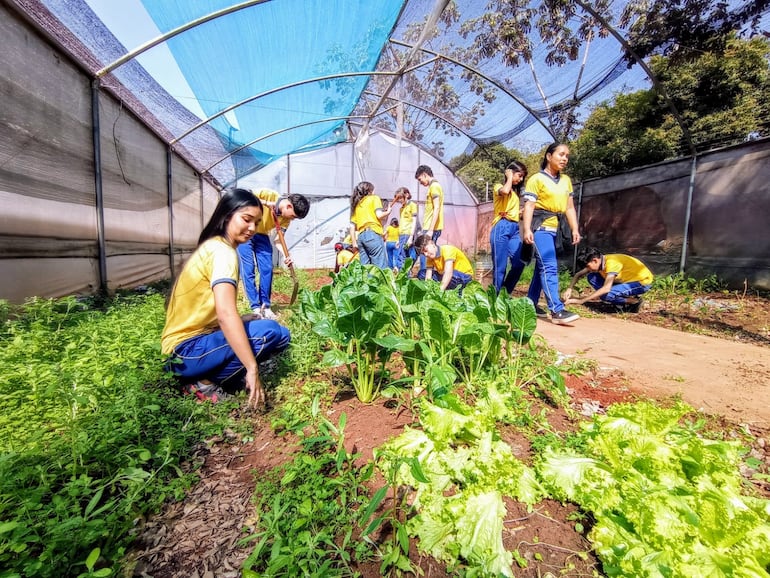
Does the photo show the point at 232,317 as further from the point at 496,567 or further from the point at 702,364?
the point at 702,364

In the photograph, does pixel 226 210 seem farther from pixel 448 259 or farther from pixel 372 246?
pixel 372 246

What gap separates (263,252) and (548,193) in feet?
10.9

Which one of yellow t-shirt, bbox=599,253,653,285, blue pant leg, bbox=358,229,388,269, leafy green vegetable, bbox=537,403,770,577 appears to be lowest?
leafy green vegetable, bbox=537,403,770,577

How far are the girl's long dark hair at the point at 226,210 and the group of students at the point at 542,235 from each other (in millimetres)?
2727

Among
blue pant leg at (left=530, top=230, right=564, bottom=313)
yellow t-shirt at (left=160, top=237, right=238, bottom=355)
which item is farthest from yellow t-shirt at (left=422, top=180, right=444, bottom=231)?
yellow t-shirt at (left=160, top=237, right=238, bottom=355)

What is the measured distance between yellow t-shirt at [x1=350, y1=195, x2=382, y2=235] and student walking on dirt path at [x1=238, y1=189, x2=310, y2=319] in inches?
45.7

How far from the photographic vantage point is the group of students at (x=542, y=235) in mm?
3641

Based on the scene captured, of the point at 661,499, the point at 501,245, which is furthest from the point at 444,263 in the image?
the point at 661,499

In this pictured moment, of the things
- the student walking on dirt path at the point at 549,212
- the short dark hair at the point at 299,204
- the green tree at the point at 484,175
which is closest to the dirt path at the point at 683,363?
the student walking on dirt path at the point at 549,212

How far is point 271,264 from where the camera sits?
4211 millimetres

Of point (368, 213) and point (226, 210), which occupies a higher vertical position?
point (368, 213)

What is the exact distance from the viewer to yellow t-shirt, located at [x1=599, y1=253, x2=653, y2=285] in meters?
4.70

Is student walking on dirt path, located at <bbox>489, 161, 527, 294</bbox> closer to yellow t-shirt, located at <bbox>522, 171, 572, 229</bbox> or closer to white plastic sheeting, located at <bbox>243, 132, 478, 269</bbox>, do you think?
yellow t-shirt, located at <bbox>522, 171, 572, 229</bbox>

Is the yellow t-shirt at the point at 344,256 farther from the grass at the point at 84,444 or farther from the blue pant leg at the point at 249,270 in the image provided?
the grass at the point at 84,444
